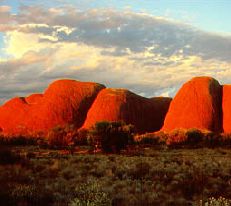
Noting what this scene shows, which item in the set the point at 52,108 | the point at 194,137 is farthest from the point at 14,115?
the point at 194,137

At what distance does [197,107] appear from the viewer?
190 feet

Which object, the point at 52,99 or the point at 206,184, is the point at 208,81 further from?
the point at 206,184

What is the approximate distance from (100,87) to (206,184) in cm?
5522

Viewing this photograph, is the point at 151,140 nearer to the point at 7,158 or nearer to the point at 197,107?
the point at 197,107

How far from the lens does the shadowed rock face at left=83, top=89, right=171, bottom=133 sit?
61.8 meters

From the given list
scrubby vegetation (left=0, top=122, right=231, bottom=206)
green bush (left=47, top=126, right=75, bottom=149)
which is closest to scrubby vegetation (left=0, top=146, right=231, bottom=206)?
scrubby vegetation (left=0, top=122, right=231, bottom=206)

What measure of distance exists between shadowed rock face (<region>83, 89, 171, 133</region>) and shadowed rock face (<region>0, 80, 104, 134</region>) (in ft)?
5.38

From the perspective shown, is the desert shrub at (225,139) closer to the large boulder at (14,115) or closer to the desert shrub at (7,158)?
the desert shrub at (7,158)

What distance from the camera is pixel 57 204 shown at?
9727 millimetres

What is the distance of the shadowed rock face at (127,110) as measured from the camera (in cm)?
6178

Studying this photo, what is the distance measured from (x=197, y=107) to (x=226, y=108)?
12.8ft

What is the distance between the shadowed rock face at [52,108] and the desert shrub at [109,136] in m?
25.4

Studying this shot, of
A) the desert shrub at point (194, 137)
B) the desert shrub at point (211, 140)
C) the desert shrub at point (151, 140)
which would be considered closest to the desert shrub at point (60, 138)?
the desert shrub at point (151, 140)

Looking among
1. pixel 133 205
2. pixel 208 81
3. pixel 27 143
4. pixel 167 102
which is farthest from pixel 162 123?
pixel 133 205
